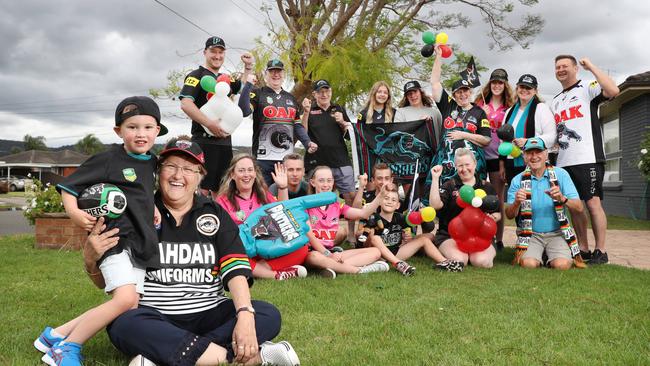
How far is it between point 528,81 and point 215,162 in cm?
386

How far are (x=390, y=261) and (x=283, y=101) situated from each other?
2.33 m

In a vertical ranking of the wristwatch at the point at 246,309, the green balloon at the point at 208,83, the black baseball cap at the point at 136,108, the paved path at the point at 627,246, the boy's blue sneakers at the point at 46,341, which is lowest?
the paved path at the point at 627,246

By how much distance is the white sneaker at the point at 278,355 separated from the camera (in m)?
2.60

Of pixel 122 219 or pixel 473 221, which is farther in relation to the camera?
pixel 473 221

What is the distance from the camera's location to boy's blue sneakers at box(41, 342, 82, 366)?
2.53m

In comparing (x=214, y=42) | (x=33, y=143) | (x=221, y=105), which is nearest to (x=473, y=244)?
(x=221, y=105)

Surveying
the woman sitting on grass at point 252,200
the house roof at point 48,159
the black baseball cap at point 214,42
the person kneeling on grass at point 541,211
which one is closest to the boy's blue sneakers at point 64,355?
the woman sitting on grass at point 252,200

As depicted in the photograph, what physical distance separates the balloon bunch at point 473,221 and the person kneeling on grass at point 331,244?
2.98 feet

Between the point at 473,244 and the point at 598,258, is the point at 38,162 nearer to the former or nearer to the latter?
the point at 473,244

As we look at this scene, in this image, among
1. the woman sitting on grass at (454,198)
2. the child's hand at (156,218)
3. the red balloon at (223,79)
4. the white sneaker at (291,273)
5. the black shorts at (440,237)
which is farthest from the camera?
the black shorts at (440,237)

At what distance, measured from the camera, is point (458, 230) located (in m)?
5.76

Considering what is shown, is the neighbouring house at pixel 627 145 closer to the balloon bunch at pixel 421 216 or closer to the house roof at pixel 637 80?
the house roof at pixel 637 80

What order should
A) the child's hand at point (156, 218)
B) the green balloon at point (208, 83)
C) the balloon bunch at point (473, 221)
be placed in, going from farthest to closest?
1. the balloon bunch at point (473, 221)
2. the green balloon at point (208, 83)
3. the child's hand at point (156, 218)

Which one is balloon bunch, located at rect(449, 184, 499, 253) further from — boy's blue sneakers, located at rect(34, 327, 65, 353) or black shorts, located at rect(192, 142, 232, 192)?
boy's blue sneakers, located at rect(34, 327, 65, 353)
